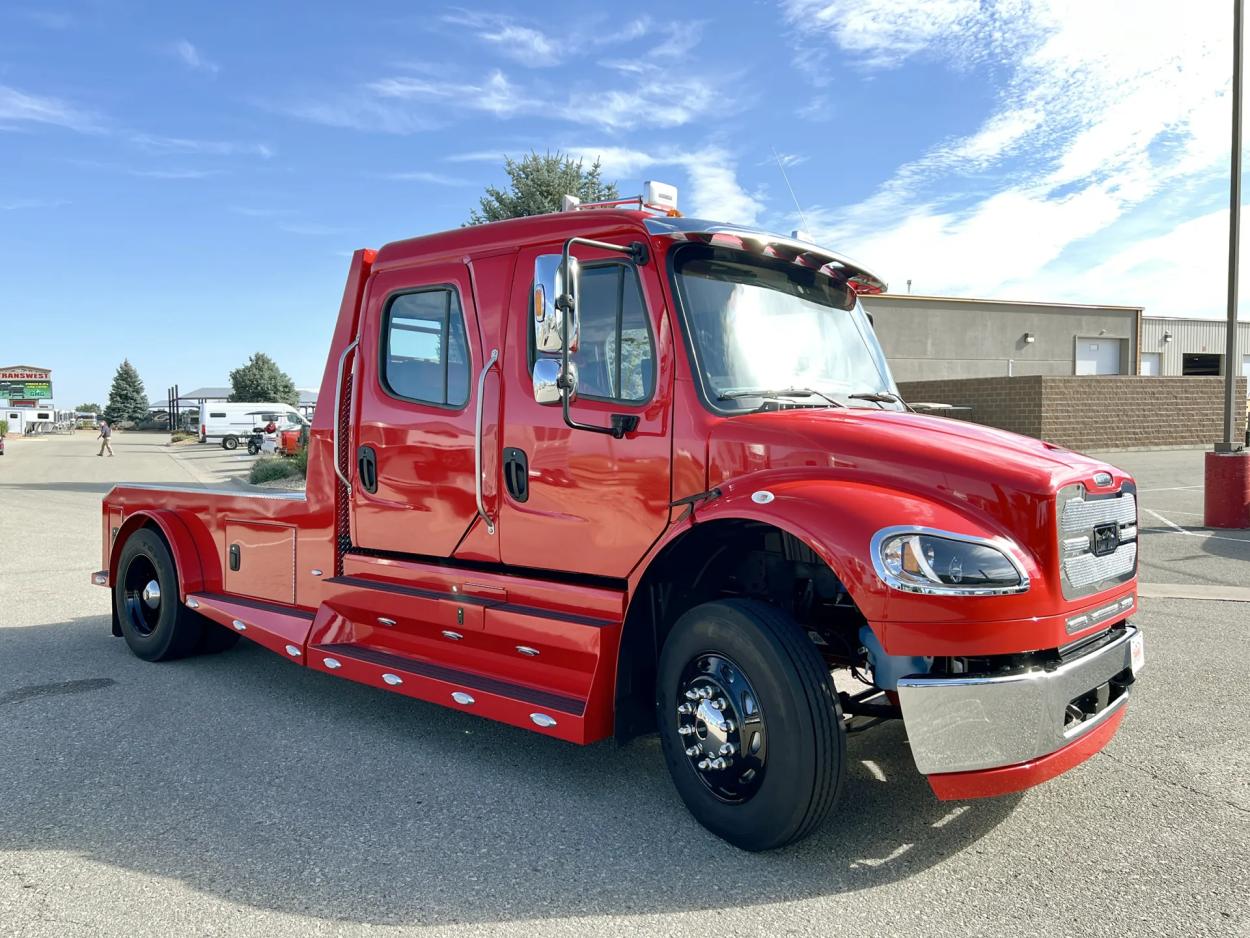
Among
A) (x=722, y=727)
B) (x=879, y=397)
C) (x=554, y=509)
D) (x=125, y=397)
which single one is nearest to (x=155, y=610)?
(x=554, y=509)

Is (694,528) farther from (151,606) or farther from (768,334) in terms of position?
(151,606)

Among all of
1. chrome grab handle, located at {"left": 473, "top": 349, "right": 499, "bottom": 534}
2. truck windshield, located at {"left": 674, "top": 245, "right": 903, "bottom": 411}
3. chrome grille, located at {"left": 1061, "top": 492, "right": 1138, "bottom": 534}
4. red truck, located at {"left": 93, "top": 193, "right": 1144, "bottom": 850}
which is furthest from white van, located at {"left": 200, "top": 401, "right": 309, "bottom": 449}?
chrome grille, located at {"left": 1061, "top": 492, "right": 1138, "bottom": 534}

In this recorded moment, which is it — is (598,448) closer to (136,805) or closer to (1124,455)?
(136,805)

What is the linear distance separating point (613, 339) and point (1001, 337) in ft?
98.1

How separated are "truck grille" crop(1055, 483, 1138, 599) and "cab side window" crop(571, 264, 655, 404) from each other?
160 centimetres

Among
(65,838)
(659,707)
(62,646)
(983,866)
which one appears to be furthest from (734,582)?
(62,646)

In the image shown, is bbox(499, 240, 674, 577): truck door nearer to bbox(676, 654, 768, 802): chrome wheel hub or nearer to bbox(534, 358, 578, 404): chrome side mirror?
bbox(534, 358, 578, 404): chrome side mirror

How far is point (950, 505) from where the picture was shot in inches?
127

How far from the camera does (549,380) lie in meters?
3.83

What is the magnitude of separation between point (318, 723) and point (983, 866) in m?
3.27

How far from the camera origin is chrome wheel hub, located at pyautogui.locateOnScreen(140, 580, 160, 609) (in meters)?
6.38

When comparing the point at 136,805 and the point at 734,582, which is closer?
the point at 136,805

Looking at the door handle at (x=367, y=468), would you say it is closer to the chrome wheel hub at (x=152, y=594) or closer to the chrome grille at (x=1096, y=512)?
the chrome wheel hub at (x=152, y=594)

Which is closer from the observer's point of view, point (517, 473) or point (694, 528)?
point (694, 528)
